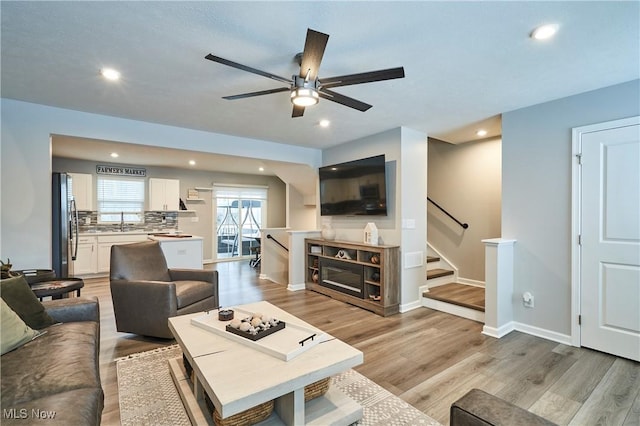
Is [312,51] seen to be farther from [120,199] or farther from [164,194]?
[120,199]

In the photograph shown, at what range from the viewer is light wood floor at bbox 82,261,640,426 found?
6.52ft

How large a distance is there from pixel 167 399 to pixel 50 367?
2.55 feet

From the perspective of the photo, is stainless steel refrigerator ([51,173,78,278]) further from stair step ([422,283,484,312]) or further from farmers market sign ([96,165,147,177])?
stair step ([422,283,484,312])

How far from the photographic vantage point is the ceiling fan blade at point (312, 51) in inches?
62.9

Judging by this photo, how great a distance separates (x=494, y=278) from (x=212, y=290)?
10.2ft

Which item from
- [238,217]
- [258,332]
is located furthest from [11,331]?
[238,217]

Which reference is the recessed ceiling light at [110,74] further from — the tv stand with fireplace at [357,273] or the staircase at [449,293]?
the staircase at [449,293]

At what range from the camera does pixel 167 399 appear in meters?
2.02

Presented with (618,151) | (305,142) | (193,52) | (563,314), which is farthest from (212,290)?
(618,151)

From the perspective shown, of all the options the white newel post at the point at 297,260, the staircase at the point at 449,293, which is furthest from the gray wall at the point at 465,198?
the white newel post at the point at 297,260

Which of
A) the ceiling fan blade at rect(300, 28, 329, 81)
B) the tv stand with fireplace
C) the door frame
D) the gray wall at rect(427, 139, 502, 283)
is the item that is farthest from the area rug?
the gray wall at rect(427, 139, 502, 283)

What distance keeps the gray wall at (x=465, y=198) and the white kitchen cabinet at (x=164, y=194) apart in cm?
585

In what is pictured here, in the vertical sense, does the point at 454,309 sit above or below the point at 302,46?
below

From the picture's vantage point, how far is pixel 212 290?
336 centimetres
